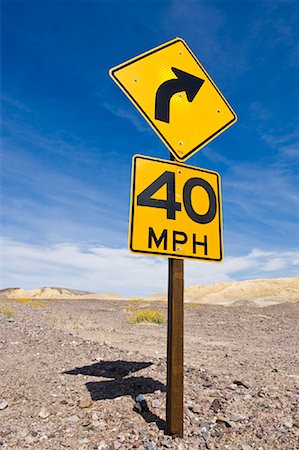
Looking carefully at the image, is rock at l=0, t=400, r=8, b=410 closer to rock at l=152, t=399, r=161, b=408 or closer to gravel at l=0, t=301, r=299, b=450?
gravel at l=0, t=301, r=299, b=450

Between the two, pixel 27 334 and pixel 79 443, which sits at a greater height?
pixel 27 334

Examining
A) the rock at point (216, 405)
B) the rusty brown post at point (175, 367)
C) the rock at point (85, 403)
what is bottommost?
the rock at point (85, 403)

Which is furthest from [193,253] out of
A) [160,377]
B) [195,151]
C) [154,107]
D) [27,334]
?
[27,334]

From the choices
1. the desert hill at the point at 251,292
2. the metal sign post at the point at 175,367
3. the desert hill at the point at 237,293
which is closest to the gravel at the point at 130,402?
the metal sign post at the point at 175,367

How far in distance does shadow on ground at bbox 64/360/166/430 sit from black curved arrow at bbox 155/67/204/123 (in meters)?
3.31

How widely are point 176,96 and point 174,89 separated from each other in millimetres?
87

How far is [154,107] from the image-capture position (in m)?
3.88

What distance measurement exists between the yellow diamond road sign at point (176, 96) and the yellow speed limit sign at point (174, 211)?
313mm

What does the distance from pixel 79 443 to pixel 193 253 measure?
7.10 ft

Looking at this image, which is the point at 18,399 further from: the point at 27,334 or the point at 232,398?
the point at 27,334

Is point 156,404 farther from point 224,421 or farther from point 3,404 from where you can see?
point 3,404

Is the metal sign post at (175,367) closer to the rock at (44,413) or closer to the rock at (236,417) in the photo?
the rock at (236,417)

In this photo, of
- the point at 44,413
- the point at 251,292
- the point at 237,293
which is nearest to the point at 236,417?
Answer: the point at 44,413

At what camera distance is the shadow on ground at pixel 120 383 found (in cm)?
439
